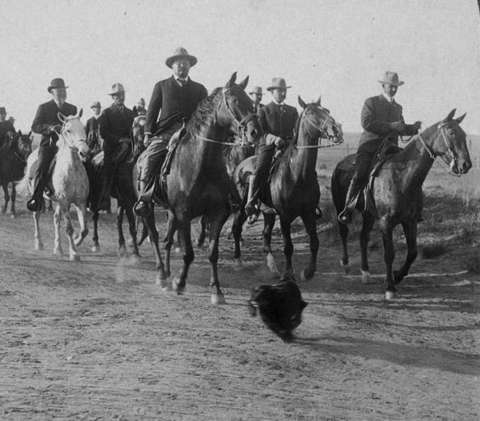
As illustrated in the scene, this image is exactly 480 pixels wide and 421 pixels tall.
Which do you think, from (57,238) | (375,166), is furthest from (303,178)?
(57,238)

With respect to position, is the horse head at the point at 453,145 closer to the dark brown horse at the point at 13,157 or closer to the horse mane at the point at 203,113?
the horse mane at the point at 203,113

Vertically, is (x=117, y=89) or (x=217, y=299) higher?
(x=117, y=89)

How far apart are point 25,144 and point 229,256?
30.0ft

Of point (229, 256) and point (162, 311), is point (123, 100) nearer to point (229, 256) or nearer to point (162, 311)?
point (229, 256)

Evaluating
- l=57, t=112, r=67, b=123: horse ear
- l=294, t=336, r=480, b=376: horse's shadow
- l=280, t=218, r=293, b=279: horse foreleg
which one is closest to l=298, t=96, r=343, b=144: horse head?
l=280, t=218, r=293, b=279: horse foreleg

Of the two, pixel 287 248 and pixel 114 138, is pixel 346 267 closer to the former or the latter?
pixel 287 248

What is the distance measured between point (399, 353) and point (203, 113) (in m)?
4.01

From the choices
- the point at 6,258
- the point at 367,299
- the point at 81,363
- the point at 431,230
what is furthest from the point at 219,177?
the point at 431,230

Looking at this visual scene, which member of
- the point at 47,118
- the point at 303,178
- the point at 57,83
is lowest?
the point at 303,178

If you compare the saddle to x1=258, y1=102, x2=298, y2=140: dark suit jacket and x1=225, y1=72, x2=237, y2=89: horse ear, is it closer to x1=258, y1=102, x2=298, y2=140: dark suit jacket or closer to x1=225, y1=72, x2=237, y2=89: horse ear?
x1=258, y1=102, x2=298, y2=140: dark suit jacket

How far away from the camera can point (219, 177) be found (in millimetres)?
8508

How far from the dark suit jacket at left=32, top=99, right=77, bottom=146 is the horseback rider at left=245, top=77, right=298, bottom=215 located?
3.84m

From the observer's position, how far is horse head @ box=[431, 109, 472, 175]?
8.27 m

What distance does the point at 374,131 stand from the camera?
987 centimetres
